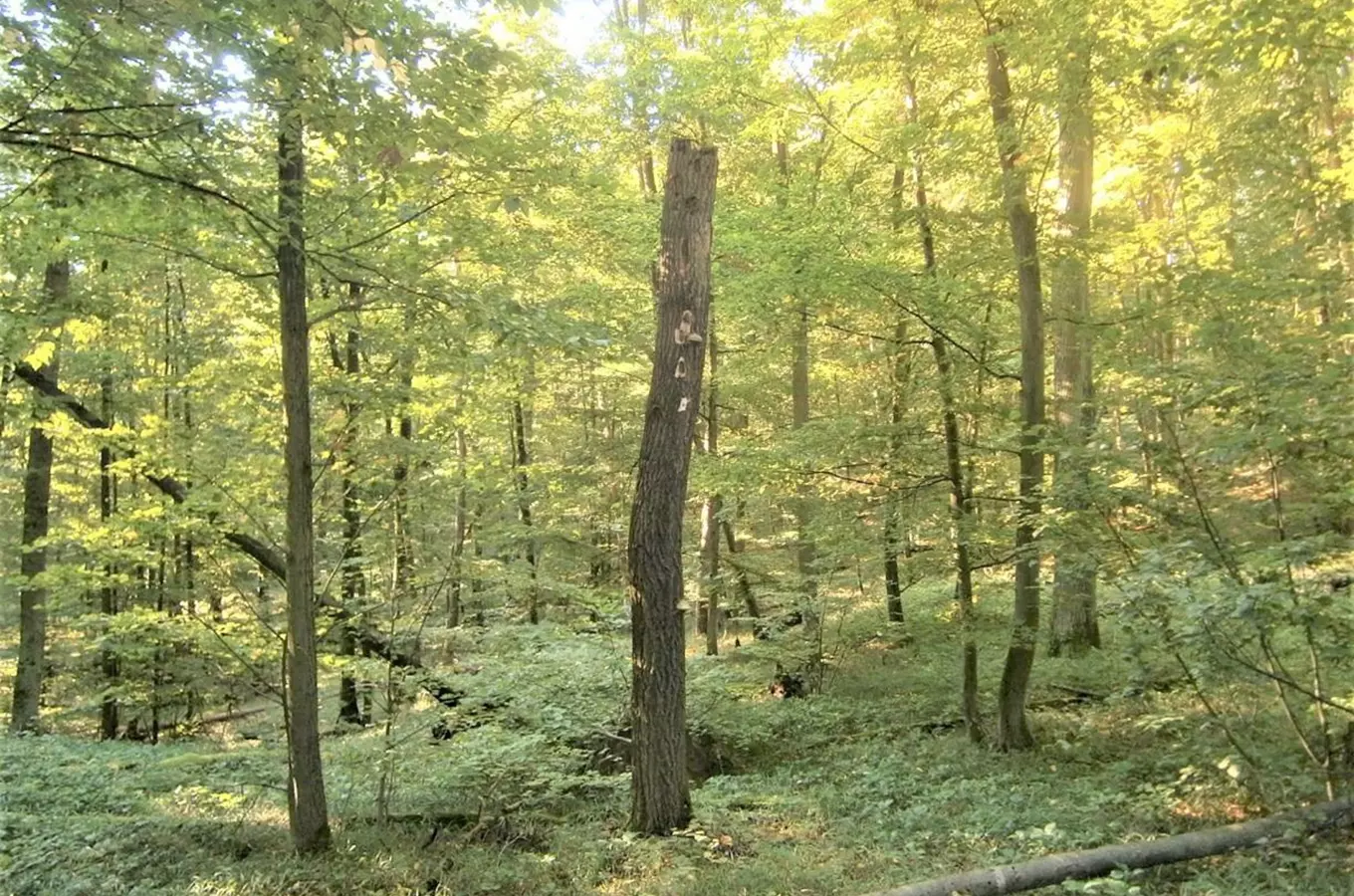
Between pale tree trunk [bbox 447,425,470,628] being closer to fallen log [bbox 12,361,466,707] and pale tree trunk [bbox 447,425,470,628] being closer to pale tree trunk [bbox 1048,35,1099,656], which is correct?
→ fallen log [bbox 12,361,466,707]

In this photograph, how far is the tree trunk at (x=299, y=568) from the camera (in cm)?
552

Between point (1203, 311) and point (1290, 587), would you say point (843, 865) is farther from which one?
point (1203, 311)

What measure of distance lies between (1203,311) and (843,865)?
→ 4.68 meters

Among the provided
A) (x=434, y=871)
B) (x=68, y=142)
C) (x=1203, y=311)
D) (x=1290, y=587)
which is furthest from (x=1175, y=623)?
(x=68, y=142)

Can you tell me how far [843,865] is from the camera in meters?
5.10

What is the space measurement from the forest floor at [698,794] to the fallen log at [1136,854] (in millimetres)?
89

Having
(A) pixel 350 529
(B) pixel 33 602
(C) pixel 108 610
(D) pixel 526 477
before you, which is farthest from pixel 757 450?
(C) pixel 108 610

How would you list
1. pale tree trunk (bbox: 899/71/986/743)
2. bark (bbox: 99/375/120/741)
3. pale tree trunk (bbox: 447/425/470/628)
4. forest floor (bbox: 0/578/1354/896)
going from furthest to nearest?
bark (bbox: 99/375/120/741), pale tree trunk (bbox: 899/71/986/743), pale tree trunk (bbox: 447/425/470/628), forest floor (bbox: 0/578/1354/896)

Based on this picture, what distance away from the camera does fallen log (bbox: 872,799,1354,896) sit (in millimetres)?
4289

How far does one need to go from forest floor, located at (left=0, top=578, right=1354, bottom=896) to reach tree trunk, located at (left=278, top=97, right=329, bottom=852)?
0.35 metres

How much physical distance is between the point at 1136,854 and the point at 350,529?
35.3ft

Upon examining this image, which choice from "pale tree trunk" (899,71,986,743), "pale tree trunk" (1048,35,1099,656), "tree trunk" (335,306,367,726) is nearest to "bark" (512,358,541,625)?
"tree trunk" (335,306,367,726)

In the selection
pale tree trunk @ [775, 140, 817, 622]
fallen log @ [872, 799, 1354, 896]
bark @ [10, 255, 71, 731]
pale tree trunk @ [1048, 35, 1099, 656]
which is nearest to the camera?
fallen log @ [872, 799, 1354, 896]

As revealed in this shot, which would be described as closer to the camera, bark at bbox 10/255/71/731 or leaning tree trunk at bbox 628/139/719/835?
leaning tree trunk at bbox 628/139/719/835
